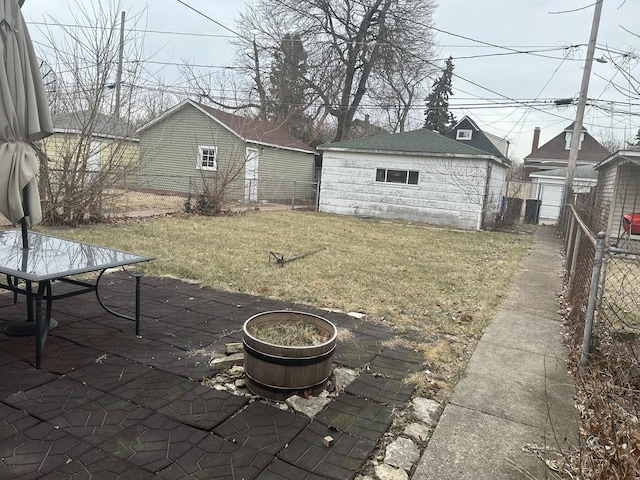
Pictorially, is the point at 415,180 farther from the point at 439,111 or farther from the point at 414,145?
the point at 439,111

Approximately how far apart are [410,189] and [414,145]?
166cm

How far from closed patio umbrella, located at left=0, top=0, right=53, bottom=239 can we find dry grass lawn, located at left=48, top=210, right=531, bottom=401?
2698 mm

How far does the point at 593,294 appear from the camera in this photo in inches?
133

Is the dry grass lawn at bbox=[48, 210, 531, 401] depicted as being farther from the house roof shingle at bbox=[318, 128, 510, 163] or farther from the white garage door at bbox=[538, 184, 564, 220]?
the white garage door at bbox=[538, 184, 564, 220]

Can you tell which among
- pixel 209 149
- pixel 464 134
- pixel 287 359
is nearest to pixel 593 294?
pixel 287 359

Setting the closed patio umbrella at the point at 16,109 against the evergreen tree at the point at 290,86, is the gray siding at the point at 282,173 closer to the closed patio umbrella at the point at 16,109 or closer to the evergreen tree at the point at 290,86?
the evergreen tree at the point at 290,86

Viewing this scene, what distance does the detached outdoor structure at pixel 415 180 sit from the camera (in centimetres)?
1536

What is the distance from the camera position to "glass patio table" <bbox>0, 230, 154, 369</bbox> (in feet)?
9.81

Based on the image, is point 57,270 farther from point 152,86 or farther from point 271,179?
point 271,179

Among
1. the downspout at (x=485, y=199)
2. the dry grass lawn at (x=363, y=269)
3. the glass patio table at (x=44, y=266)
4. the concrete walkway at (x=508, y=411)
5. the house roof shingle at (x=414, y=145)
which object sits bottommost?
the concrete walkway at (x=508, y=411)

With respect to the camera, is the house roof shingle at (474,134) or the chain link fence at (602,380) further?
the house roof shingle at (474,134)

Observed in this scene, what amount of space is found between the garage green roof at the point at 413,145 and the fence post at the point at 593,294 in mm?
12372

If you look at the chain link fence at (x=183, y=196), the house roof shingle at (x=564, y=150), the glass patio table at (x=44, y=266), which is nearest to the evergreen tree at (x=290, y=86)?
the chain link fence at (x=183, y=196)

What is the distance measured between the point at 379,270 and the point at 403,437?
475 cm
